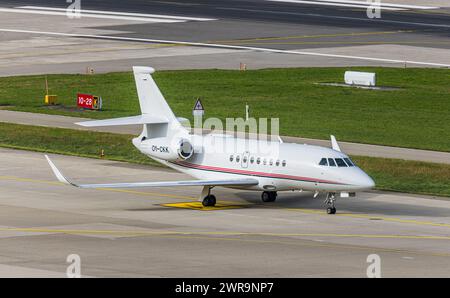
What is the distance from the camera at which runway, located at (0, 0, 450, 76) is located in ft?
348

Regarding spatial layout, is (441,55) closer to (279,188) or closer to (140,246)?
(279,188)

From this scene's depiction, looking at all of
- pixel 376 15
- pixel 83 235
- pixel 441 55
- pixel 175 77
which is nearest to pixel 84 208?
pixel 83 235

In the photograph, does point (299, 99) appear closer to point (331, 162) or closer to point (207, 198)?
point (207, 198)

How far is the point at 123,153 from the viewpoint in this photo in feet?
241

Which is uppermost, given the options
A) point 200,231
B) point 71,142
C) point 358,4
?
point 358,4

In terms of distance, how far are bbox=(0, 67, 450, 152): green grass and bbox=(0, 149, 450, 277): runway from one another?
618 inches

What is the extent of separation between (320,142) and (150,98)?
16717mm

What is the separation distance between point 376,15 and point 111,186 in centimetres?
8404

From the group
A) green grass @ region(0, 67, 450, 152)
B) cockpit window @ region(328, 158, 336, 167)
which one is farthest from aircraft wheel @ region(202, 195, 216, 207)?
green grass @ region(0, 67, 450, 152)

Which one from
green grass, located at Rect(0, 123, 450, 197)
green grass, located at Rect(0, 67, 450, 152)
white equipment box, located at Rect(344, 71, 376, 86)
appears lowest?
green grass, located at Rect(0, 123, 450, 197)

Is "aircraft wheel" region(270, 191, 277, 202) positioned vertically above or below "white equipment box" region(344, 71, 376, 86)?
below

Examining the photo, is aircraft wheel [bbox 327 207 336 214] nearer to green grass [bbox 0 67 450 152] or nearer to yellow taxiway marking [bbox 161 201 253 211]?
yellow taxiway marking [bbox 161 201 253 211]

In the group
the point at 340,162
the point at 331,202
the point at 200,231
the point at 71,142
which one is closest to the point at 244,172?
the point at 331,202

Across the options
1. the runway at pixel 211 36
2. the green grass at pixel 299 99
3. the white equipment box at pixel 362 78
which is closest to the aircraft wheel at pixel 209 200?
the green grass at pixel 299 99
